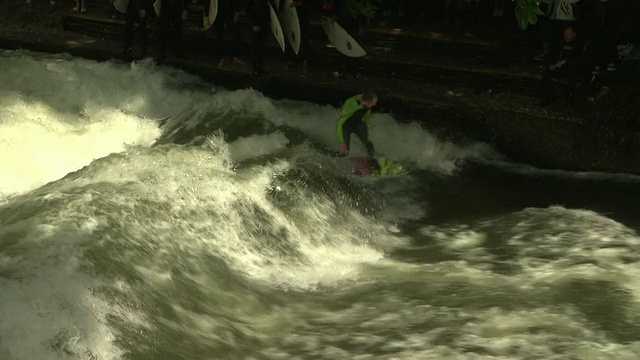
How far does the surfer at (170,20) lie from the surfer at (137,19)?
0.25 meters

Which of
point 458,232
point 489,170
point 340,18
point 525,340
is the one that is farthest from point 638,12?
point 525,340

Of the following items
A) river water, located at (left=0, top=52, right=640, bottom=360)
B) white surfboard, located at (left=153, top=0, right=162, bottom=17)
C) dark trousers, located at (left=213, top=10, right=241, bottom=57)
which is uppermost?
white surfboard, located at (left=153, top=0, right=162, bottom=17)

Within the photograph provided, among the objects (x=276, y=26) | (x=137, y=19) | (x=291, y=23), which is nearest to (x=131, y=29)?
(x=137, y=19)

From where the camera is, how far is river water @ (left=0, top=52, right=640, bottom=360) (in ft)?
17.5

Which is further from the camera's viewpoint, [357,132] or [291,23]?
[291,23]

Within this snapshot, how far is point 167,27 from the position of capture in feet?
41.3

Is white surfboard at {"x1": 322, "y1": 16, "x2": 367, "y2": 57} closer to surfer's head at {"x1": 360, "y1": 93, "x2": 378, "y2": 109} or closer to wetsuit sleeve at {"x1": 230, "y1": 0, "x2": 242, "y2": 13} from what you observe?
wetsuit sleeve at {"x1": 230, "y1": 0, "x2": 242, "y2": 13}

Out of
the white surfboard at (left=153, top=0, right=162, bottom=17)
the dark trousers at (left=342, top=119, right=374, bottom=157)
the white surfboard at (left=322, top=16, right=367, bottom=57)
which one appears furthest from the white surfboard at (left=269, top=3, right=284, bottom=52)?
the dark trousers at (left=342, top=119, right=374, bottom=157)

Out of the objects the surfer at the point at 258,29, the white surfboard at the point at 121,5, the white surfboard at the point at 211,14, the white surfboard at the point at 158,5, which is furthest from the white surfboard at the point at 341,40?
the white surfboard at the point at 121,5

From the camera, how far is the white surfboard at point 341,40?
11.4 m

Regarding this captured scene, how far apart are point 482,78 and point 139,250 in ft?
21.0

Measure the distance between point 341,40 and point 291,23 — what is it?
727 mm

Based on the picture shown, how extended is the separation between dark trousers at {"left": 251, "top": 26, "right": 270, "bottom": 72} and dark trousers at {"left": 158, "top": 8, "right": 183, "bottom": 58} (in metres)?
1.66

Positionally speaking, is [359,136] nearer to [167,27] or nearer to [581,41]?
[581,41]
